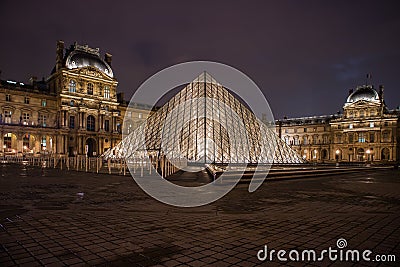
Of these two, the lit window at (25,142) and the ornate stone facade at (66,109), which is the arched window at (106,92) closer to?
the ornate stone facade at (66,109)

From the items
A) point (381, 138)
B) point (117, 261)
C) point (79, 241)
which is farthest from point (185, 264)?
point (381, 138)

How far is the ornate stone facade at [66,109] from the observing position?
3897 centimetres

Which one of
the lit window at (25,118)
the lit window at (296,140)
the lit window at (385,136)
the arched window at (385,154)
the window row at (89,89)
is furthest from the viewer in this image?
the lit window at (296,140)

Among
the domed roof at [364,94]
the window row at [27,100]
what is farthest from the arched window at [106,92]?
the domed roof at [364,94]

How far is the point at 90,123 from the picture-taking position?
152 ft

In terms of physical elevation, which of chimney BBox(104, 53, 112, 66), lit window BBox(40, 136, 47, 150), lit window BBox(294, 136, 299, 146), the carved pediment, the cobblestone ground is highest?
chimney BBox(104, 53, 112, 66)

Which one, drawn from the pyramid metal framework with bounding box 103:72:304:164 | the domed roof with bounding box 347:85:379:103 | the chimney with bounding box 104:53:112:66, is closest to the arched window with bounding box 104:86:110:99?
the chimney with bounding box 104:53:112:66

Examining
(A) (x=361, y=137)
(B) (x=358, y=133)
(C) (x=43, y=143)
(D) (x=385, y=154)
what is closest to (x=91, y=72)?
(C) (x=43, y=143)

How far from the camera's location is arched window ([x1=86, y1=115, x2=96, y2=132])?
46.0m

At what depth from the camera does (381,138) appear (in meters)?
54.0

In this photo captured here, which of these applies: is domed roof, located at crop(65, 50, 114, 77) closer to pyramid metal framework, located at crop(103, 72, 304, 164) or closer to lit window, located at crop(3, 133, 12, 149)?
lit window, located at crop(3, 133, 12, 149)

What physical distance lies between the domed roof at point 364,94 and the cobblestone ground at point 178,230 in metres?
57.0

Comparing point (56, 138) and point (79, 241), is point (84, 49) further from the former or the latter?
point (79, 241)

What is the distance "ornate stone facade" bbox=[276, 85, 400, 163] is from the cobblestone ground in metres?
53.3
